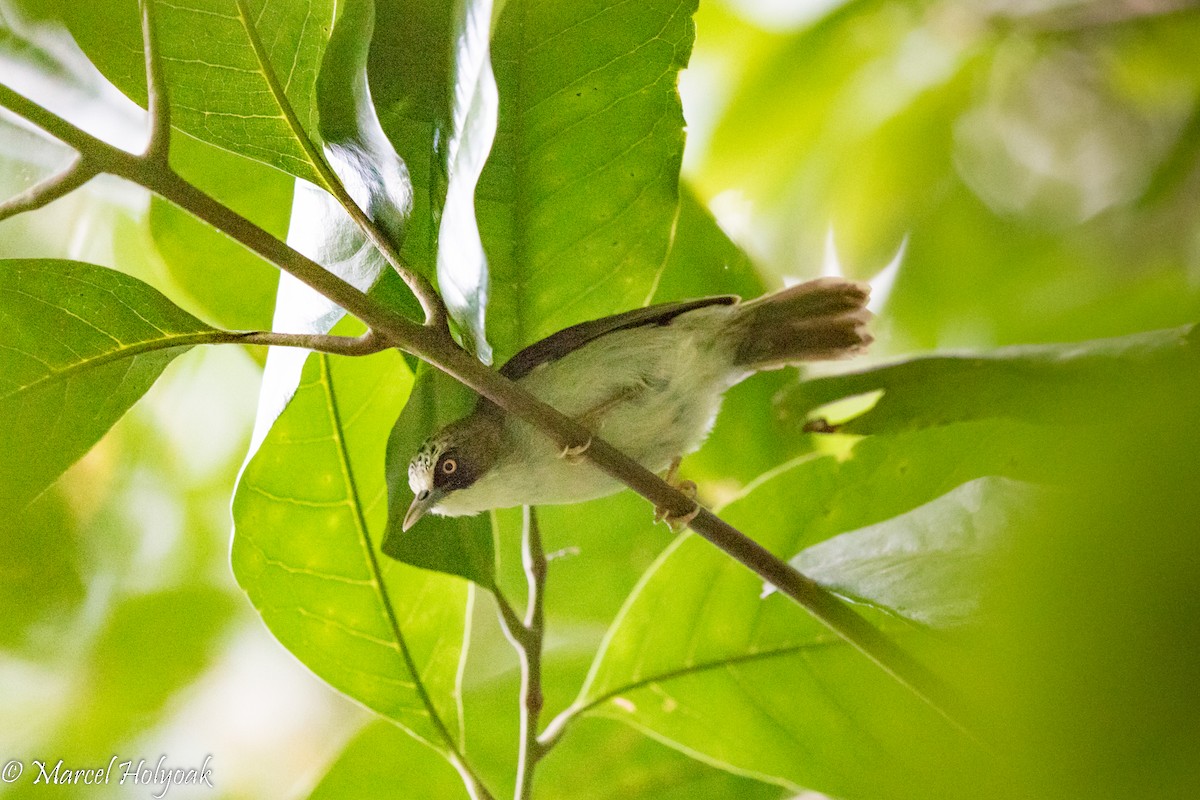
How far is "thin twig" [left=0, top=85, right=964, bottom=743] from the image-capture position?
3.90 ft

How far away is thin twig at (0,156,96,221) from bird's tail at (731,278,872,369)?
151 cm

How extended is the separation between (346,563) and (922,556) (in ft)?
3.51

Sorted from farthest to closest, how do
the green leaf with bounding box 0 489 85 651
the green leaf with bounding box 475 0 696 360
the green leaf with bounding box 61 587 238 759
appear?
the green leaf with bounding box 61 587 238 759 < the green leaf with bounding box 0 489 85 651 < the green leaf with bounding box 475 0 696 360

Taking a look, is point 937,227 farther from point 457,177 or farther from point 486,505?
point 457,177

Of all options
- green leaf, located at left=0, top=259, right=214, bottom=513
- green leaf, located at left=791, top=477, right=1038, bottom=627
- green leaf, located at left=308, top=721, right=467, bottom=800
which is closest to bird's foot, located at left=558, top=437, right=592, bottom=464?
green leaf, located at left=791, top=477, right=1038, bottom=627

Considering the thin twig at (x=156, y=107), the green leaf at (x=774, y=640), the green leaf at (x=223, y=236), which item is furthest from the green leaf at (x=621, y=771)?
the thin twig at (x=156, y=107)

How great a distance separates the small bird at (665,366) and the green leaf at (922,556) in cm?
66

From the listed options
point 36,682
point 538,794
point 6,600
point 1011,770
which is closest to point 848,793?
point 538,794

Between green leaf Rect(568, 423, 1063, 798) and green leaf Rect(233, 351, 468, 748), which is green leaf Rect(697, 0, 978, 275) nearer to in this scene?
green leaf Rect(568, 423, 1063, 798)

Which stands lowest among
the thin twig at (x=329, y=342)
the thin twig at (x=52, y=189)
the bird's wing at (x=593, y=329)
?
the thin twig at (x=329, y=342)

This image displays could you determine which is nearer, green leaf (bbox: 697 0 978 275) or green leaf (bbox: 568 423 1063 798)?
green leaf (bbox: 568 423 1063 798)

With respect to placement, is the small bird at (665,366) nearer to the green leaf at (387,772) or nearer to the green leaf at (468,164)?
the green leaf at (387,772)

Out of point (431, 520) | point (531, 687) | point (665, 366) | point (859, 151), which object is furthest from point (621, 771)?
point (859, 151)

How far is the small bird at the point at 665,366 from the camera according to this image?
2.26m
